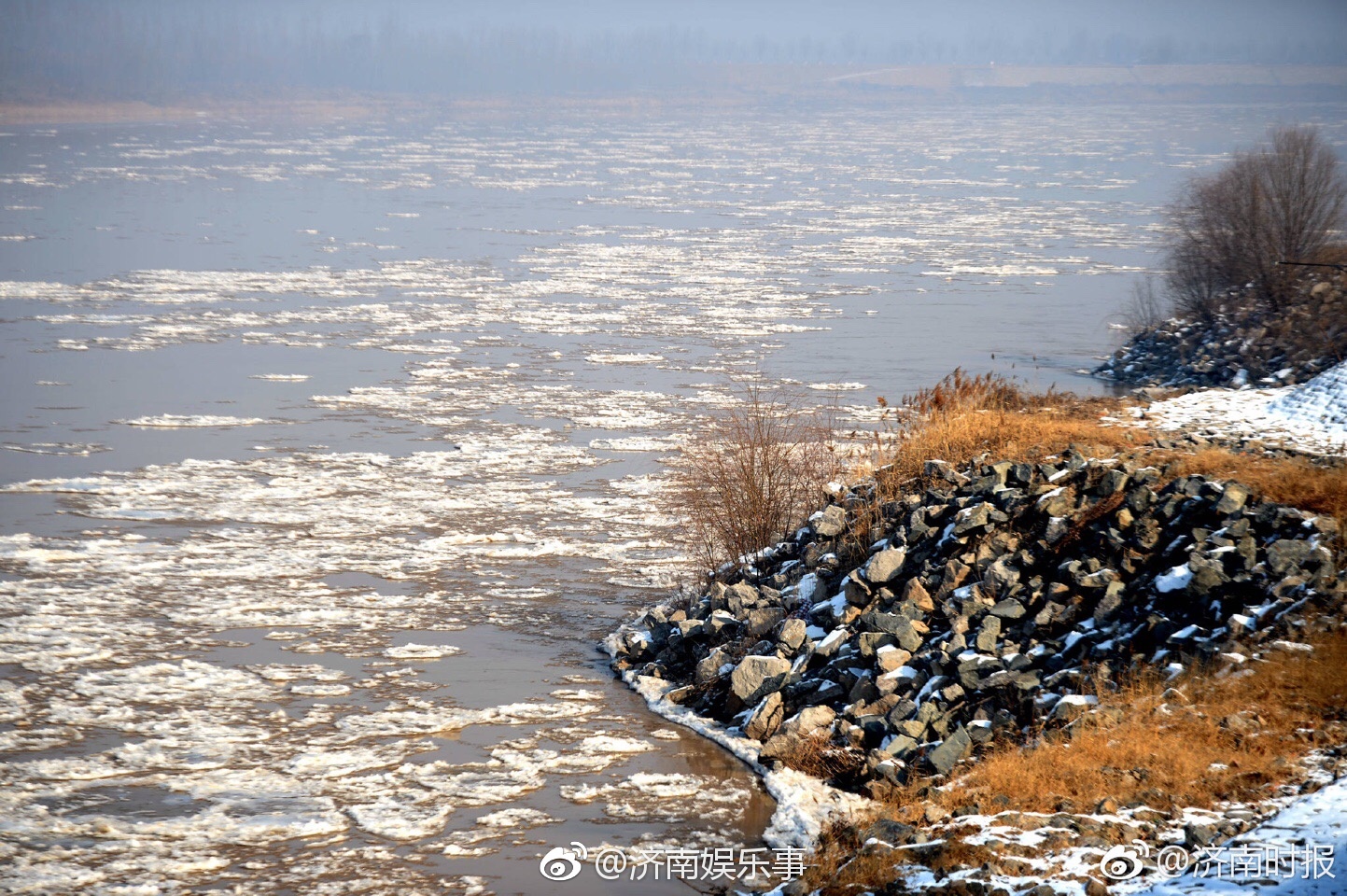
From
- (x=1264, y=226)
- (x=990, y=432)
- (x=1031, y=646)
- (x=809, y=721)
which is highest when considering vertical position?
(x=1264, y=226)

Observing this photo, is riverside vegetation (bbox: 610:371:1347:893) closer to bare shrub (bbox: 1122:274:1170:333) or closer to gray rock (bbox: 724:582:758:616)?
gray rock (bbox: 724:582:758:616)

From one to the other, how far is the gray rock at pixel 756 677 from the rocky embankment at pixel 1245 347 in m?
11.9

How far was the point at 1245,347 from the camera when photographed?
20812 millimetres

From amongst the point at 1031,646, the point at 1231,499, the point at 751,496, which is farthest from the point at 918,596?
the point at 751,496

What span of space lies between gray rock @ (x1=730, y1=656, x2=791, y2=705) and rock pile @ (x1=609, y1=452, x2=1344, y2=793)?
0.04 ft

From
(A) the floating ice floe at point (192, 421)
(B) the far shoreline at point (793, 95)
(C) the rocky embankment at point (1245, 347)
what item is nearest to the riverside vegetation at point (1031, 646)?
(A) the floating ice floe at point (192, 421)

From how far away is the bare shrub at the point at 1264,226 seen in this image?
2256 centimetres

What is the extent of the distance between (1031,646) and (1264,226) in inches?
653

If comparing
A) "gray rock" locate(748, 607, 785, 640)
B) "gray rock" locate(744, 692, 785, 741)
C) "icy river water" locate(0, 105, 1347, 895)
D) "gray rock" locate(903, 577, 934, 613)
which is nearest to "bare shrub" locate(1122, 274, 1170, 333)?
"icy river water" locate(0, 105, 1347, 895)

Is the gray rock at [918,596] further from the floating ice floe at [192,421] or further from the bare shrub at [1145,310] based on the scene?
the bare shrub at [1145,310]

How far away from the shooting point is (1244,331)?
21.5 metres

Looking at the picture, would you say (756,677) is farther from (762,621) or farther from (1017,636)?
(1017,636)

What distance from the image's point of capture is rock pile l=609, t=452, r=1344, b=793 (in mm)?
8328

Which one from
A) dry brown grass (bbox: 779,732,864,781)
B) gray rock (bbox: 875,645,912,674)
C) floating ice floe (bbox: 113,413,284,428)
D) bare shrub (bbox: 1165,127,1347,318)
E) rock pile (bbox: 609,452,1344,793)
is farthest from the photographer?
bare shrub (bbox: 1165,127,1347,318)
